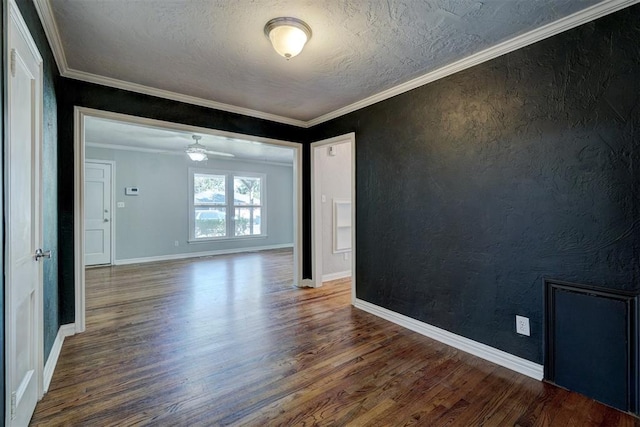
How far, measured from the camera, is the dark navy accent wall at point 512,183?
5.88ft

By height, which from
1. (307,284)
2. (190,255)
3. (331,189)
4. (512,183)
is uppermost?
(331,189)

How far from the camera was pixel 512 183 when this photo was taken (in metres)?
2.23

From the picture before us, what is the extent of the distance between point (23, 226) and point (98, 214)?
5.23 meters

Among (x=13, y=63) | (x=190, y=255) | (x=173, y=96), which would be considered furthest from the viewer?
(x=190, y=255)

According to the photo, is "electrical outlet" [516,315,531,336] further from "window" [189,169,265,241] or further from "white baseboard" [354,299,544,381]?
"window" [189,169,265,241]

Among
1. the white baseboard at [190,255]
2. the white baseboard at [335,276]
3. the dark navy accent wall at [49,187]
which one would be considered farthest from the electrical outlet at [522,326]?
the white baseboard at [190,255]

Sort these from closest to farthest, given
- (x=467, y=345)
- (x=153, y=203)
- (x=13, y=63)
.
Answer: (x=13, y=63) < (x=467, y=345) < (x=153, y=203)

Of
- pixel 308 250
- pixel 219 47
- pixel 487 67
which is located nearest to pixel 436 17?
pixel 487 67

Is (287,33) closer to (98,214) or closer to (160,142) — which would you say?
(160,142)

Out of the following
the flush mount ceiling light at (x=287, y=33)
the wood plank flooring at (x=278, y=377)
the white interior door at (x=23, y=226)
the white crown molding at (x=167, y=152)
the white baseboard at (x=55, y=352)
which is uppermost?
the white crown molding at (x=167, y=152)

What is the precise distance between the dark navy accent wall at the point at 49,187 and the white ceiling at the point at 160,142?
2.01 meters

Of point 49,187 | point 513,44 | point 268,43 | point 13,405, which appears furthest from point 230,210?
point 513,44

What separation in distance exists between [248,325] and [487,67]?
10.1ft

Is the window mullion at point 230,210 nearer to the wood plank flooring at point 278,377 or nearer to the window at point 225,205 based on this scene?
the window at point 225,205
